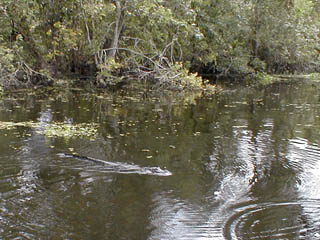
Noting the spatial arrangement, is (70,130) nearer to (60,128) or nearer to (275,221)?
(60,128)

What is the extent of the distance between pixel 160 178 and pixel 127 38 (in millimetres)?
16568

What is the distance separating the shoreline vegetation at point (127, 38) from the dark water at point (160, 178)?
6144 mm

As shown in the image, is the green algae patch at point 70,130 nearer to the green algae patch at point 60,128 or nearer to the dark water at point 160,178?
the green algae patch at point 60,128

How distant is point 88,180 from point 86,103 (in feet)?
32.2

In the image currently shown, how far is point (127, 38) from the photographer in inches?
926

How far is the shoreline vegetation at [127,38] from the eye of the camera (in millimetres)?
20172

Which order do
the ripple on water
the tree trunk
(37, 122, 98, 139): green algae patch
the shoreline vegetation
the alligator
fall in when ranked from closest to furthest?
the ripple on water
the alligator
(37, 122, 98, 139): green algae patch
the shoreline vegetation
the tree trunk

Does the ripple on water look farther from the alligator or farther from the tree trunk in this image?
the tree trunk

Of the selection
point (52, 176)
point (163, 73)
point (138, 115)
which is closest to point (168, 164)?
point (52, 176)

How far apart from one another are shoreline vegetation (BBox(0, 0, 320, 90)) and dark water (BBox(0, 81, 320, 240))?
6.14m

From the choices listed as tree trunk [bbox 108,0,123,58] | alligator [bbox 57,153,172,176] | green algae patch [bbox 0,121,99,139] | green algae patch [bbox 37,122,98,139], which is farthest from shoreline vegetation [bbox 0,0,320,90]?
alligator [bbox 57,153,172,176]

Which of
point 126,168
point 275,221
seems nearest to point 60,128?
point 126,168

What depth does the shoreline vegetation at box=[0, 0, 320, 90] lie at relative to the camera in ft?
66.2

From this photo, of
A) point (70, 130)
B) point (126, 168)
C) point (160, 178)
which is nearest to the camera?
point (160, 178)
